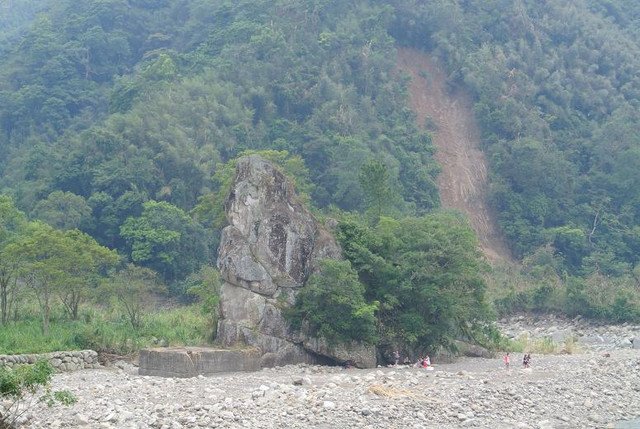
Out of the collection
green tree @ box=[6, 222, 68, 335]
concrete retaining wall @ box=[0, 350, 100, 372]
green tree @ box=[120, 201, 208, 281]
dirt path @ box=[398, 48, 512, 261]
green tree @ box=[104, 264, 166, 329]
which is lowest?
concrete retaining wall @ box=[0, 350, 100, 372]

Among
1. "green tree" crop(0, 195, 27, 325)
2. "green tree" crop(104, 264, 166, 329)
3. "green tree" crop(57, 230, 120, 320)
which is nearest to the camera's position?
"green tree" crop(0, 195, 27, 325)

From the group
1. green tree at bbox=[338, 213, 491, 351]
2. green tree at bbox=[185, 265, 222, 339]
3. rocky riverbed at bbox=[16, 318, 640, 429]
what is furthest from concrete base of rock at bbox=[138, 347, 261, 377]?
green tree at bbox=[338, 213, 491, 351]

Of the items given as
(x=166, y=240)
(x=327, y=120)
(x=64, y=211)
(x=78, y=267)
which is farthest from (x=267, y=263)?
→ (x=327, y=120)

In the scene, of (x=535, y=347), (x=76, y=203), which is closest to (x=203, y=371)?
(x=535, y=347)

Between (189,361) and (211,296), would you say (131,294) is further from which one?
(189,361)

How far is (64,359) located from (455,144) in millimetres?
57657

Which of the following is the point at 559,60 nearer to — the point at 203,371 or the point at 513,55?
the point at 513,55

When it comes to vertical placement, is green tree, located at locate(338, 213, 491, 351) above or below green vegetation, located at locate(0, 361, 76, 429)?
above

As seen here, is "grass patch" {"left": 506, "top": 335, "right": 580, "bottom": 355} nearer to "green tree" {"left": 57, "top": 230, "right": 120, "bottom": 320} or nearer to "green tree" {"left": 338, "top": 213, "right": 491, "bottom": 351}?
"green tree" {"left": 338, "top": 213, "right": 491, "bottom": 351}

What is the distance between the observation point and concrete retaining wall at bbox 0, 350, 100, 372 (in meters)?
32.5

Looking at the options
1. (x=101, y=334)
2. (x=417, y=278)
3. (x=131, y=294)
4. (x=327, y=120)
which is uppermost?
(x=327, y=120)

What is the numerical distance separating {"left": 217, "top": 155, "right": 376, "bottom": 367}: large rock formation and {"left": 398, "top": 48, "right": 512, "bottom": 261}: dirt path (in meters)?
40.6

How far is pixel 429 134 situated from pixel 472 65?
9434 millimetres

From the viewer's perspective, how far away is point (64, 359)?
3444 centimetres
